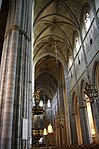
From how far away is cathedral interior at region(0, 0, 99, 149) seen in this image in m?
6.51

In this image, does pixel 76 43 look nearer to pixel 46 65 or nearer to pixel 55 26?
pixel 55 26

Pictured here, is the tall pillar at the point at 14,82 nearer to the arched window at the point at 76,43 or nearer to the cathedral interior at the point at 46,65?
the cathedral interior at the point at 46,65

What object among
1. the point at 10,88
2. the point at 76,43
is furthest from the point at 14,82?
the point at 76,43

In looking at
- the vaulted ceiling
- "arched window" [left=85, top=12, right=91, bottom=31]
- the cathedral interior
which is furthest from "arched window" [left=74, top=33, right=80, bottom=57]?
"arched window" [left=85, top=12, right=91, bottom=31]

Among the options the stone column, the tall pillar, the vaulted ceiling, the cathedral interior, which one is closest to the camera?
the stone column

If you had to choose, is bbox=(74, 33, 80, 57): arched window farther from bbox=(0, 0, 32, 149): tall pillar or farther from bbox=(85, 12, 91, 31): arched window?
bbox=(0, 0, 32, 149): tall pillar

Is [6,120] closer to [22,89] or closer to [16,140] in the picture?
[16,140]

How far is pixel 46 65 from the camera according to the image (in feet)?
90.3

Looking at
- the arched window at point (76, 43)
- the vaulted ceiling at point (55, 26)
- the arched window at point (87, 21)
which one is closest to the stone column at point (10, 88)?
the vaulted ceiling at point (55, 26)

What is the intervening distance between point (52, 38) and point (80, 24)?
503 cm

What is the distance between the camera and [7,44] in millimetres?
7934

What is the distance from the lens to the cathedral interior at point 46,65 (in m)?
6.51

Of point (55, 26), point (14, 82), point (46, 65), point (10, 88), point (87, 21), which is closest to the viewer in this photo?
point (10, 88)

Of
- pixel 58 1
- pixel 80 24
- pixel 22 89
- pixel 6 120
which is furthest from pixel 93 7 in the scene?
pixel 6 120
